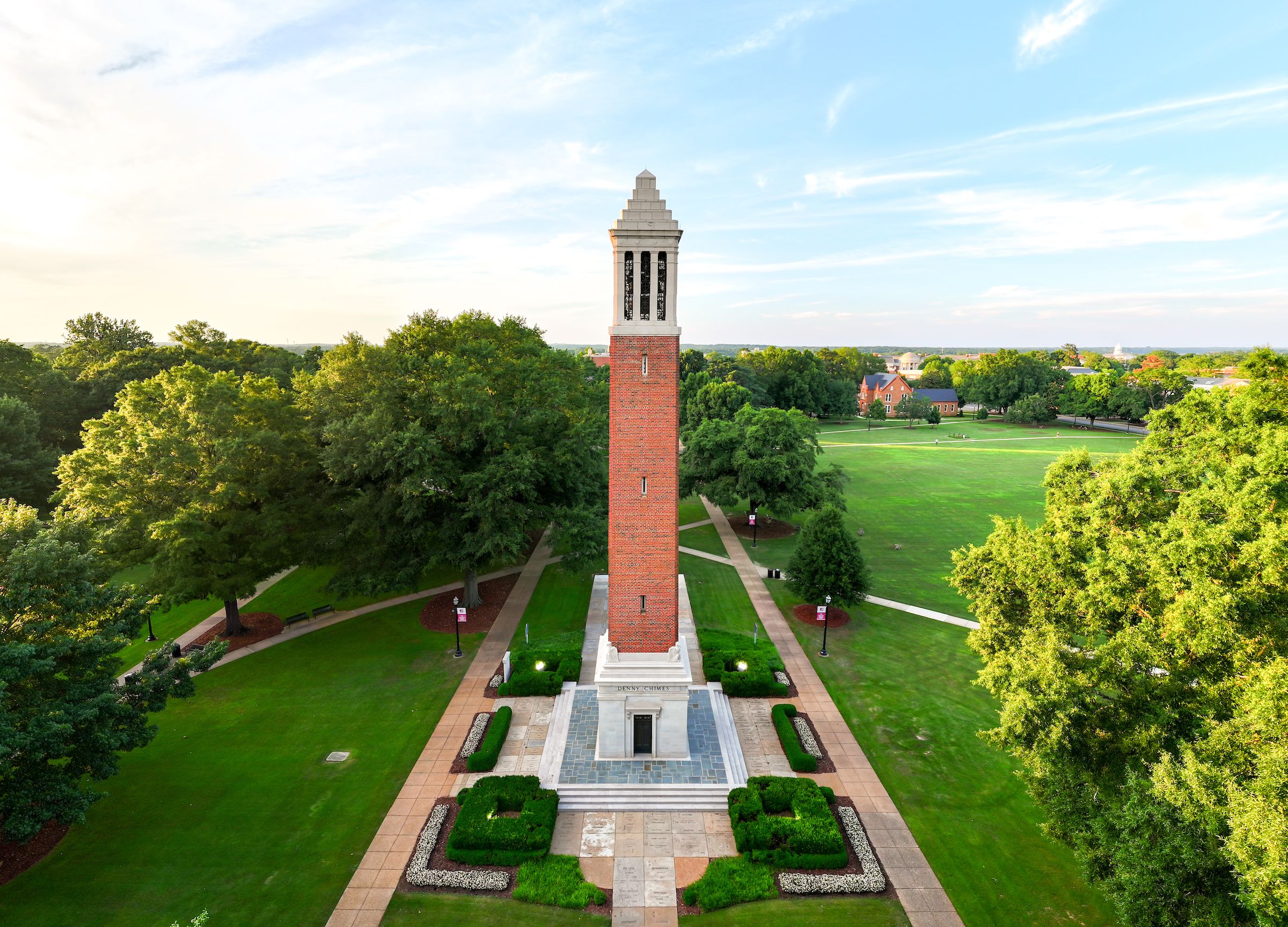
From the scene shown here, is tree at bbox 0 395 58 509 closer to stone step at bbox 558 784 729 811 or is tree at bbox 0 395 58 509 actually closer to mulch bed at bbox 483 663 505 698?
mulch bed at bbox 483 663 505 698

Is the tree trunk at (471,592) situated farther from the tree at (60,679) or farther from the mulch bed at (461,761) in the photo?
the tree at (60,679)

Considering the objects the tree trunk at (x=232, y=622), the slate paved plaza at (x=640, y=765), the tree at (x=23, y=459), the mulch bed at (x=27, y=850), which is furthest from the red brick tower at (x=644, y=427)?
the tree at (x=23, y=459)

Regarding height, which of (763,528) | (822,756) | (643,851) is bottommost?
(643,851)

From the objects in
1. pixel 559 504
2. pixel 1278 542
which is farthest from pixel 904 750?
pixel 559 504

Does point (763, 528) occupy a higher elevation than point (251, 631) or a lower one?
higher

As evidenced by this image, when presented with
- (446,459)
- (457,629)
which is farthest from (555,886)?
(446,459)

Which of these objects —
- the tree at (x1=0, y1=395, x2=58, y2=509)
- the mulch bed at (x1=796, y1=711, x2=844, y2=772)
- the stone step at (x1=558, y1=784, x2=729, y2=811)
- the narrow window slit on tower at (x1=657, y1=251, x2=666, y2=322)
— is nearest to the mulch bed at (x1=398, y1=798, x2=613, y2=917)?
the stone step at (x1=558, y1=784, x2=729, y2=811)

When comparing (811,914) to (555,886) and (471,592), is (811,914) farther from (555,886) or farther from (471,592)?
(471,592)
